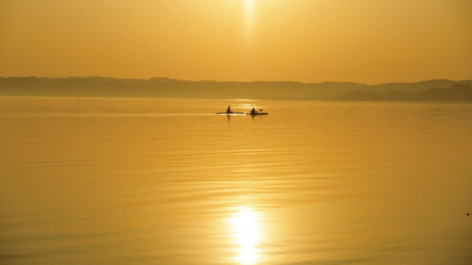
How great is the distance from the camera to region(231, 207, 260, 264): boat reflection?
12.1 meters

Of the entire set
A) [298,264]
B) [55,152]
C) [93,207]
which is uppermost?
[55,152]

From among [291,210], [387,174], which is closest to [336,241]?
[291,210]

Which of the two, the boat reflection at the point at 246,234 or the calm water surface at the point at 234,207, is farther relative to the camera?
the calm water surface at the point at 234,207

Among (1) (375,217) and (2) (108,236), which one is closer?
(2) (108,236)

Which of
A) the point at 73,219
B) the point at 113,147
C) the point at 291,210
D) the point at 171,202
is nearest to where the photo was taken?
the point at 73,219

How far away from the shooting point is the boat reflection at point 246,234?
12.1 m

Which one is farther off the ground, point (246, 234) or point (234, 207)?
point (234, 207)

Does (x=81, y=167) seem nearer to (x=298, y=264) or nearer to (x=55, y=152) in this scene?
(x=55, y=152)

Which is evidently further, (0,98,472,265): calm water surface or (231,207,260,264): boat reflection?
(0,98,472,265): calm water surface

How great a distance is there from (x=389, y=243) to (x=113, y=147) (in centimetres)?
2440

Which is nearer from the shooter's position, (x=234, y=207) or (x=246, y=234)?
(x=246, y=234)

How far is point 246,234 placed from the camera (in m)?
13.8

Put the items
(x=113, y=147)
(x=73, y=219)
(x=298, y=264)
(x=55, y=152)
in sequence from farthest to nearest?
(x=113, y=147) < (x=55, y=152) < (x=73, y=219) < (x=298, y=264)

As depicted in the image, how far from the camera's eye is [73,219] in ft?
50.6
